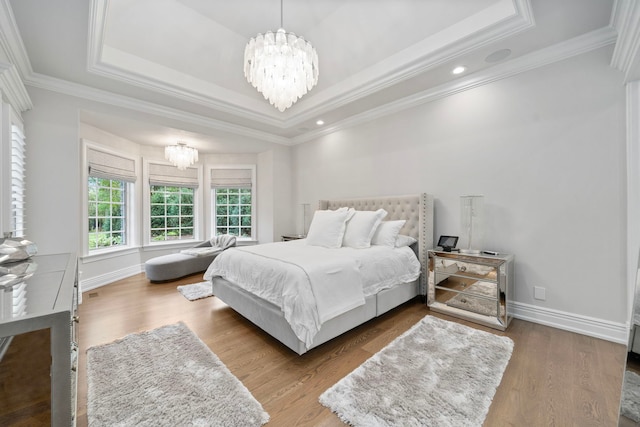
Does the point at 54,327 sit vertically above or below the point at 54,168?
below

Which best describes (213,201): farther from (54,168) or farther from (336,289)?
(336,289)

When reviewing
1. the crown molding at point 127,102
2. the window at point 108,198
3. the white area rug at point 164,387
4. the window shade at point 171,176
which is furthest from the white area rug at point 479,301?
the window shade at point 171,176

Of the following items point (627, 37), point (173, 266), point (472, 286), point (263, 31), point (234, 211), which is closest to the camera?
point (627, 37)

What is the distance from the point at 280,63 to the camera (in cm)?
226

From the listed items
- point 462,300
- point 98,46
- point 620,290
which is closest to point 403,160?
point 462,300

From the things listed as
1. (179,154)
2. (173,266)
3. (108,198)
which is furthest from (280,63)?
(108,198)

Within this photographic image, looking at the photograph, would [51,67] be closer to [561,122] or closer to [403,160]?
[403,160]

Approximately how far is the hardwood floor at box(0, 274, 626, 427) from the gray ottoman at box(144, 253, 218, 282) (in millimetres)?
903

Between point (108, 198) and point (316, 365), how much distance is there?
468cm

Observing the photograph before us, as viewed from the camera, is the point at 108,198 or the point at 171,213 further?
the point at 171,213

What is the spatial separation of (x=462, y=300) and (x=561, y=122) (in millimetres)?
1997

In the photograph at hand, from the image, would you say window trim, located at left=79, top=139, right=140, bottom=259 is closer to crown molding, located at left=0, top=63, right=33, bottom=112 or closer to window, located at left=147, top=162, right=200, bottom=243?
window, located at left=147, top=162, right=200, bottom=243

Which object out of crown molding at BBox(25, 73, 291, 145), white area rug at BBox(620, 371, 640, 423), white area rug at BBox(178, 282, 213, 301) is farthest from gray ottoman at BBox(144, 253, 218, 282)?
white area rug at BBox(620, 371, 640, 423)

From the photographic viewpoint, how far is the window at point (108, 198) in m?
4.13
